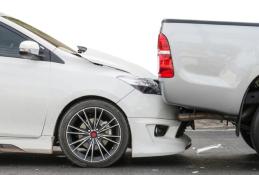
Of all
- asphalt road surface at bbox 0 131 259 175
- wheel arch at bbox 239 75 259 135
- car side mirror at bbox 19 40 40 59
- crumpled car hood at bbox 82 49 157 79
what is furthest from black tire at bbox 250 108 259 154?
car side mirror at bbox 19 40 40 59

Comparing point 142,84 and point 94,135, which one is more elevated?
point 142,84

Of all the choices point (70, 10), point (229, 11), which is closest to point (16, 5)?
point (70, 10)

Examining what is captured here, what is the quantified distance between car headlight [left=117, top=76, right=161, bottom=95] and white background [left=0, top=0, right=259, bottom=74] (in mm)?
5322

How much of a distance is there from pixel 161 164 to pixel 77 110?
3.79 ft

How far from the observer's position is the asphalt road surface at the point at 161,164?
23.6 ft

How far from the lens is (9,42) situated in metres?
7.33

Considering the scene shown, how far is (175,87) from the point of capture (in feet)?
22.9

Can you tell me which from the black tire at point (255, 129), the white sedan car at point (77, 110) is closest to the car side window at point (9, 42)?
the white sedan car at point (77, 110)

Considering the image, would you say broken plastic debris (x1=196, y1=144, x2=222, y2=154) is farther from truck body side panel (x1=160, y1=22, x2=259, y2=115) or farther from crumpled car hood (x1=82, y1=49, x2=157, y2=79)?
truck body side panel (x1=160, y1=22, x2=259, y2=115)

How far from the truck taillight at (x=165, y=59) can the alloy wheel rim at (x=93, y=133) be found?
0.72 meters

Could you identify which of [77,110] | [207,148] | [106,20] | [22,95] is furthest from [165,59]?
[106,20]

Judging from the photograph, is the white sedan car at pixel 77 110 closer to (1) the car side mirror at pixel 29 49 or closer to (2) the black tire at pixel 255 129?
(1) the car side mirror at pixel 29 49

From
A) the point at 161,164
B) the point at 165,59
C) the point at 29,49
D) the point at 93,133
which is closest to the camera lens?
the point at 165,59

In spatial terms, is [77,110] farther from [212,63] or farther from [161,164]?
[212,63]
